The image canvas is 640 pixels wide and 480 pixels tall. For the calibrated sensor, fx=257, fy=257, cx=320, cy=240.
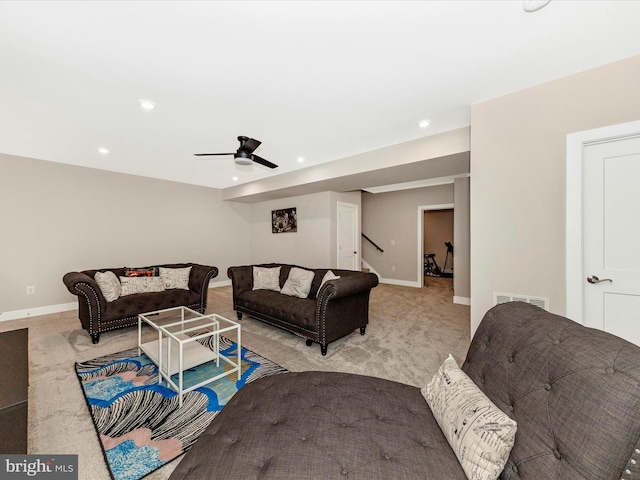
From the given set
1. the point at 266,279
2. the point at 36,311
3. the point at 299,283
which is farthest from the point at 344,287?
the point at 36,311

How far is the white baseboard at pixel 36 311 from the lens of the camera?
12.7 feet

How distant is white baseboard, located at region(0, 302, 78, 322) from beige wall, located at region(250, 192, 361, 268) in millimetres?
3746

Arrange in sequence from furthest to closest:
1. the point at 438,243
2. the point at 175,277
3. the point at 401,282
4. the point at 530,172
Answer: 1. the point at 438,243
2. the point at 401,282
3. the point at 175,277
4. the point at 530,172

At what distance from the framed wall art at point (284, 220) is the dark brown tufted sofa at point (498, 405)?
4.87m

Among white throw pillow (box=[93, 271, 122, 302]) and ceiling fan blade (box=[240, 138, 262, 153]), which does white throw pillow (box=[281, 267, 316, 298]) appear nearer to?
ceiling fan blade (box=[240, 138, 262, 153])

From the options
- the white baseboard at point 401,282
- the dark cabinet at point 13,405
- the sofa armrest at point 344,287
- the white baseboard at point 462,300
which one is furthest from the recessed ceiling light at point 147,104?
the white baseboard at point 401,282

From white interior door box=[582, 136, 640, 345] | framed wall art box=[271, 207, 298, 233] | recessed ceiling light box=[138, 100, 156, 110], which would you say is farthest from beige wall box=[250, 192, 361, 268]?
white interior door box=[582, 136, 640, 345]

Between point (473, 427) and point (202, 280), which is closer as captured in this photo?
point (473, 427)

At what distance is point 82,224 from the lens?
4535 millimetres

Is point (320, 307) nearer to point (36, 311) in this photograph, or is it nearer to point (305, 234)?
point (305, 234)

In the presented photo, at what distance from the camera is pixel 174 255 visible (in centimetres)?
576

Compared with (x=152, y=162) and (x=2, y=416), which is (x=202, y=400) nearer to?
(x=2, y=416)

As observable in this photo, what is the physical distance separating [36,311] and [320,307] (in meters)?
4.75

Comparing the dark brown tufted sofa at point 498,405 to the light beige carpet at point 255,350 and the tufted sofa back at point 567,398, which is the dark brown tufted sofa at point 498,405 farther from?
the light beige carpet at point 255,350
